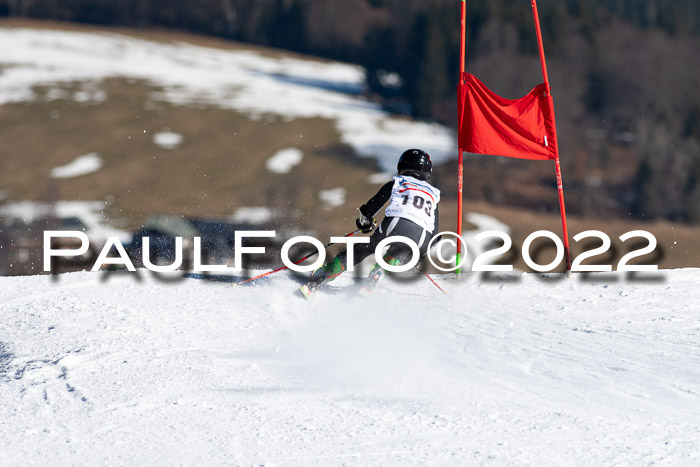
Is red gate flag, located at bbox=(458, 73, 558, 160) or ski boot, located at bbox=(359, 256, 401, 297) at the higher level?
red gate flag, located at bbox=(458, 73, 558, 160)

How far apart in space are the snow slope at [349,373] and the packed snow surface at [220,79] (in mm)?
38336

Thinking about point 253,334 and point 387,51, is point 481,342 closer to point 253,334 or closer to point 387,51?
point 253,334

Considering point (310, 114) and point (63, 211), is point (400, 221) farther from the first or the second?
point (310, 114)

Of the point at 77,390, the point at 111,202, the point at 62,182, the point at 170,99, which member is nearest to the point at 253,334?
the point at 77,390

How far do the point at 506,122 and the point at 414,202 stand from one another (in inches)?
73.8

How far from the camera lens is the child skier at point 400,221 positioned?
311 inches

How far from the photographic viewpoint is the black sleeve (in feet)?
26.2

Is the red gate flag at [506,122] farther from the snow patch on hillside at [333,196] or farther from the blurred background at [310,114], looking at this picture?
the snow patch on hillside at [333,196]

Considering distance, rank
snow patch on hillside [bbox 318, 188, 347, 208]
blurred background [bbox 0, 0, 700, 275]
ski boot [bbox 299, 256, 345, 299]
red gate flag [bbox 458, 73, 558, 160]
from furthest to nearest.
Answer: snow patch on hillside [bbox 318, 188, 347, 208]
blurred background [bbox 0, 0, 700, 275]
red gate flag [bbox 458, 73, 558, 160]
ski boot [bbox 299, 256, 345, 299]

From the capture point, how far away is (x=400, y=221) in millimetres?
7918

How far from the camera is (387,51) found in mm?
66438

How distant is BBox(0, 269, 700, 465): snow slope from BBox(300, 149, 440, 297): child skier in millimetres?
281

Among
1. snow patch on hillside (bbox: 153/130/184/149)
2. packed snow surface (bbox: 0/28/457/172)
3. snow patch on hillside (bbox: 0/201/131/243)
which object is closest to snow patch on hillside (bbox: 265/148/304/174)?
packed snow surface (bbox: 0/28/457/172)

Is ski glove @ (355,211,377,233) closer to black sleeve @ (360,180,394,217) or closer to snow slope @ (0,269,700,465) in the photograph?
black sleeve @ (360,180,394,217)
